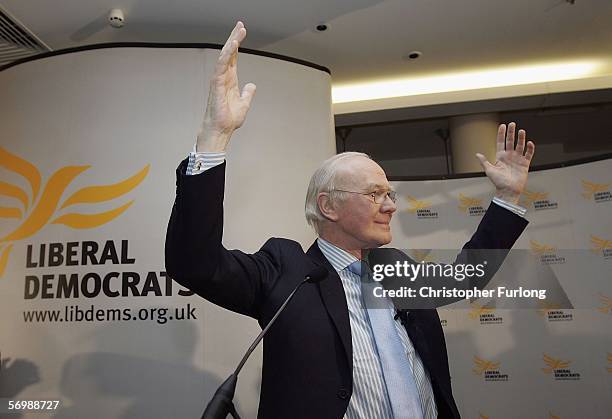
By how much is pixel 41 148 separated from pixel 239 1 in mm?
1455

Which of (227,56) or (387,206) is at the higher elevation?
(227,56)

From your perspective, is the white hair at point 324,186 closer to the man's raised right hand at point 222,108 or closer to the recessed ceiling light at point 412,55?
the man's raised right hand at point 222,108

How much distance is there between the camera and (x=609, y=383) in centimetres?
311

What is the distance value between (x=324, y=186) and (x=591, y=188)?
9.19 ft

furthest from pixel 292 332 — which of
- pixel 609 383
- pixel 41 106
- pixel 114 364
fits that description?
pixel 609 383

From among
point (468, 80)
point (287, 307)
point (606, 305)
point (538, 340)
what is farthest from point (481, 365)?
point (287, 307)

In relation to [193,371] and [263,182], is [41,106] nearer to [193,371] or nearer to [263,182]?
[263,182]

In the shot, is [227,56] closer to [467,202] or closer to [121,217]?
[121,217]

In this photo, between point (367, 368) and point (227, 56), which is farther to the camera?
point (367, 368)

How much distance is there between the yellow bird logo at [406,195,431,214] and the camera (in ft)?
12.2

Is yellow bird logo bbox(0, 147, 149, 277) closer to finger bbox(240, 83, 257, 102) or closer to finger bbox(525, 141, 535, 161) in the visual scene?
finger bbox(240, 83, 257, 102)

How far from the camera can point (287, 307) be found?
1107 mm

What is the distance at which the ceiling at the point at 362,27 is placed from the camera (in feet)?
9.84

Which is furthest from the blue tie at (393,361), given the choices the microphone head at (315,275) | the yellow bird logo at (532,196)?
the yellow bird logo at (532,196)
